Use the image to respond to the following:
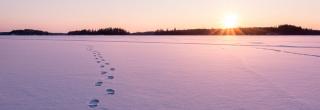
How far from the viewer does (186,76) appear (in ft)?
14.7

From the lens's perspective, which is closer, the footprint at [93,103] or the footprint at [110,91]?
the footprint at [93,103]

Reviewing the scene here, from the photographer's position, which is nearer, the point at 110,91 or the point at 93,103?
the point at 93,103

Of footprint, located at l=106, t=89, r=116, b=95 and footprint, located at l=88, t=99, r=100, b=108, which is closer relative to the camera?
footprint, located at l=88, t=99, r=100, b=108

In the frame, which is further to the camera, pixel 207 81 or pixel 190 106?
pixel 207 81

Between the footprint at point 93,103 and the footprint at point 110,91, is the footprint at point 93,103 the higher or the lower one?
the lower one

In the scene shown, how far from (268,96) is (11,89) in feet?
7.14

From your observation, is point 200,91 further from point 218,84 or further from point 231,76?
point 231,76

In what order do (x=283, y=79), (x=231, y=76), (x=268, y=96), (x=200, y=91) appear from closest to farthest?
(x=268, y=96), (x=200, y=91), (x=283, y=79), (x=231, y=76)

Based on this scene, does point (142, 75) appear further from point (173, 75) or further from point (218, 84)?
point (218, 84)

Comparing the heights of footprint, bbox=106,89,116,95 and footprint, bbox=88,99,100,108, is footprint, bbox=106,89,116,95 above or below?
above

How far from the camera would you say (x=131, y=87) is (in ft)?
11.8

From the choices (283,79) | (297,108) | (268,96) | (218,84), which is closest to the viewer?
(297,108)

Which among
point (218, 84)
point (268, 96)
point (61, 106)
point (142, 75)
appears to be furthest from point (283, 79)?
point (61, 106)

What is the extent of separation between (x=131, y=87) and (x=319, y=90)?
5.47ft
